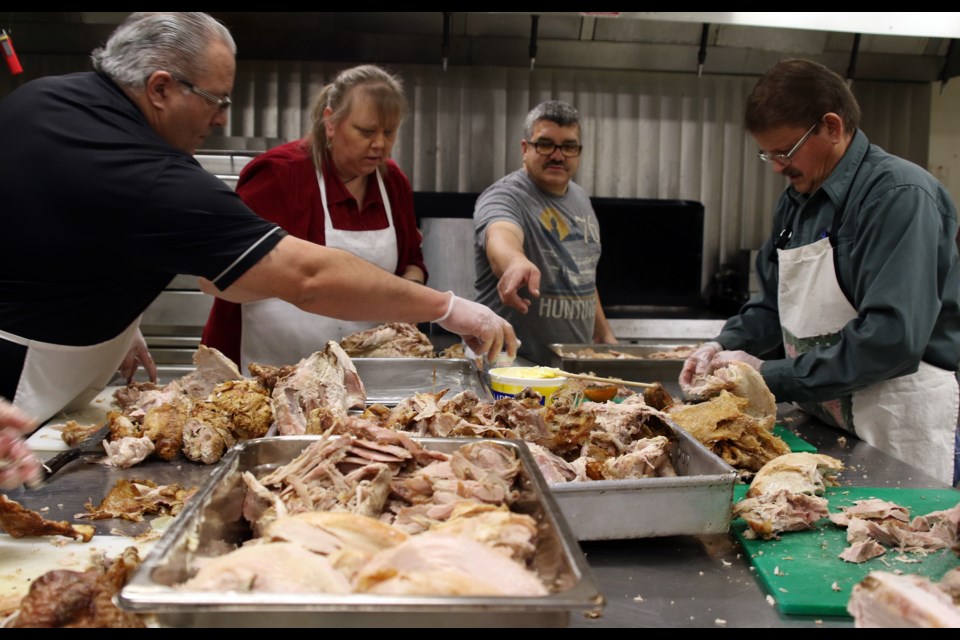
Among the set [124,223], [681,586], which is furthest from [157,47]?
[681,586]

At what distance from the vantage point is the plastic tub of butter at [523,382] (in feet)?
8.55

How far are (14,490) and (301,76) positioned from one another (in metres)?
4.86

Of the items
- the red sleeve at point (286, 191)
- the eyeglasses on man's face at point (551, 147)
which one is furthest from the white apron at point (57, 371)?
the eyeglasses on man's face at point (551, 147)

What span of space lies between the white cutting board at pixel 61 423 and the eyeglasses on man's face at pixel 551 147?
2.40m

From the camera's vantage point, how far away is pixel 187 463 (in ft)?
7.04

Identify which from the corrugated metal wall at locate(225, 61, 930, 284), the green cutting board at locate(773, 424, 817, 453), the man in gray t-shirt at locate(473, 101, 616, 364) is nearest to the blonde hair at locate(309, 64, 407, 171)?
the man in gray t-shirt at locate(473, 101, 616, 364)

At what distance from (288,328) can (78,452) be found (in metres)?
1.51

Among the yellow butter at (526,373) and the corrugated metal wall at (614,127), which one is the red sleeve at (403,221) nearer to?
the yellow butter at (526,373)

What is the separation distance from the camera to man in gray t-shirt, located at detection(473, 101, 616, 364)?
4020 mm

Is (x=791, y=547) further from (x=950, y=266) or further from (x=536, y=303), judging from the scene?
(x=536, y=303)

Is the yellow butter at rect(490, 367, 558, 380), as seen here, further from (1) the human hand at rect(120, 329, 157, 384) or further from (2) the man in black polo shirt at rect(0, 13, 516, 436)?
(1) the human hand at rect(120, 329, 157, 384)

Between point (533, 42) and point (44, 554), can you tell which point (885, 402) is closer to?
point (44, 554)

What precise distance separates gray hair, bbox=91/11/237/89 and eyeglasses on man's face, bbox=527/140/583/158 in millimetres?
2044
